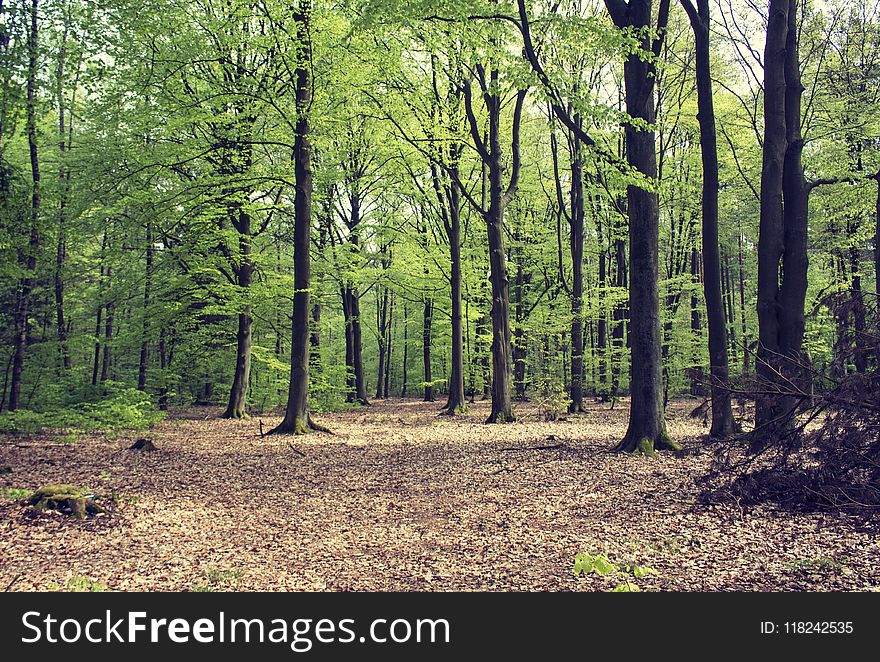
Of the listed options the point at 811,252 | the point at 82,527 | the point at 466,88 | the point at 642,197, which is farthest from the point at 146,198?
the point at 811,252

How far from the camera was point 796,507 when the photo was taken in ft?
19.1

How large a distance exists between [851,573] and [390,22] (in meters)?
10.4

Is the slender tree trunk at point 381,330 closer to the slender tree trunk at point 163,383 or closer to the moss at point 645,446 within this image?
the slender tree trunk at point 163,383

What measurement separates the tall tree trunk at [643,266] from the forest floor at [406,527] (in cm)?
73

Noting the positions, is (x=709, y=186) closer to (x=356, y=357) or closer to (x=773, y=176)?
(x=773, y=176)

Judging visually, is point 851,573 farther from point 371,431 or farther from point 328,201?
point 328,201

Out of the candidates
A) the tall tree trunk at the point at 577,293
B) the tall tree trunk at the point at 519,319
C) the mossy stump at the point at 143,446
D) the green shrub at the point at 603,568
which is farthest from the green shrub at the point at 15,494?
the tall tree trunk at the point at 519,319

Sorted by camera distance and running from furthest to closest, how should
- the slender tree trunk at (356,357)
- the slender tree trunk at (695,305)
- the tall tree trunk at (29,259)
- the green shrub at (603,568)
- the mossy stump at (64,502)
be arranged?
the slender tree trunk at (356,357) < the slender tree trunk at (695,305) < the tall tree trunk at (29,259) < the mossy stump at (64,502) < the green shrub at (603,568)

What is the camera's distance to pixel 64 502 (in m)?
6.39

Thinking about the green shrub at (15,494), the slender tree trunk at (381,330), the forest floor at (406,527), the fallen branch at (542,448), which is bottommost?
the forest floor at (406,527)

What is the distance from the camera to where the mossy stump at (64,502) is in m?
6.29

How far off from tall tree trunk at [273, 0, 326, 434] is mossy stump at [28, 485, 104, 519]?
24.2ft

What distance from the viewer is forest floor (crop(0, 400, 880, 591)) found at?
4645 mm

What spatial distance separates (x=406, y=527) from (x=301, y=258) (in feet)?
31.7
